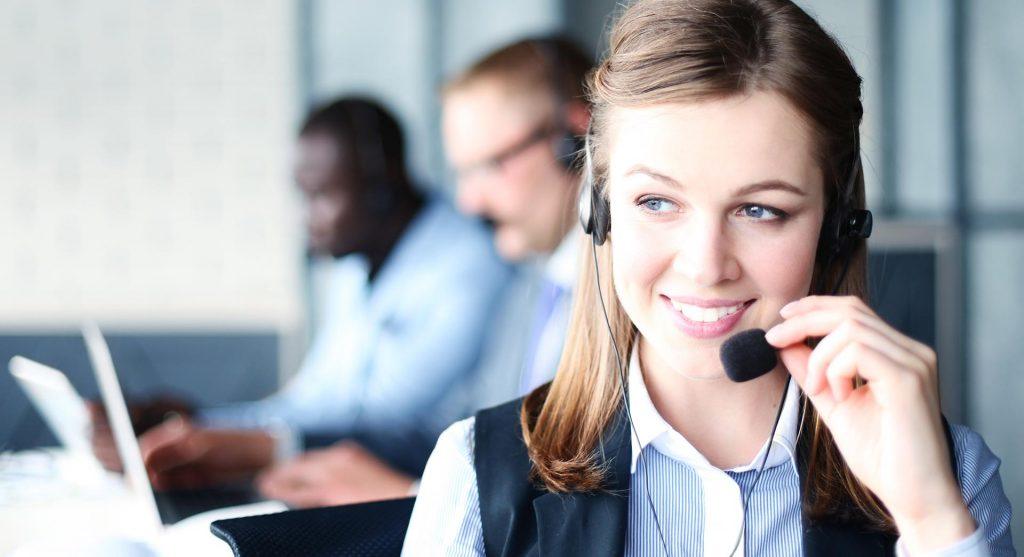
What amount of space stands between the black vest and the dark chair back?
11cm

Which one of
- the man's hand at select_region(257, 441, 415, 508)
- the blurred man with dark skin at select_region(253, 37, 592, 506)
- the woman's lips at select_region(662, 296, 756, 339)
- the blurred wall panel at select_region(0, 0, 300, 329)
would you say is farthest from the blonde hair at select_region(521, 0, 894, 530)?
the blurred wall panel at select_region(0, 0, 300, 329)

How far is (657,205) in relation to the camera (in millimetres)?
1090

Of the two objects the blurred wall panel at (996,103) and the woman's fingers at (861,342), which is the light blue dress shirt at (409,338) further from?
the woman's fingers at (861,342)

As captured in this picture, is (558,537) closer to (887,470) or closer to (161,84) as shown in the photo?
(887,470)

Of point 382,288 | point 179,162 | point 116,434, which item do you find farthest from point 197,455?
point 179,162

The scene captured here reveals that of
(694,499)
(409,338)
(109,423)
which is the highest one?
(694,499)

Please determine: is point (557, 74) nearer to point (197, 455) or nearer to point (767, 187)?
point (197, 455)

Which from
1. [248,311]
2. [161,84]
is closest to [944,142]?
[248,311]

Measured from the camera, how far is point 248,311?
432 cm

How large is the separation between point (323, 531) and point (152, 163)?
3.53 metres

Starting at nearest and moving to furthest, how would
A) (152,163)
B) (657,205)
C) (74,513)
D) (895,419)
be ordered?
(895,419) < (657,205) < (74,513) < (152,163)

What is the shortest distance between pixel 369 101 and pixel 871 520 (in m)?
2.08

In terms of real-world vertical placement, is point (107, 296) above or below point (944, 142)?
below

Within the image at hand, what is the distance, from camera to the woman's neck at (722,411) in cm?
116
